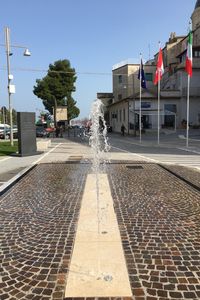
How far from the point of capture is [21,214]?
261 inches

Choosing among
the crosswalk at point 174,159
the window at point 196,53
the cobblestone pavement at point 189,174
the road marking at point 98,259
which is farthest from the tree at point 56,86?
the road marking at point 98,259

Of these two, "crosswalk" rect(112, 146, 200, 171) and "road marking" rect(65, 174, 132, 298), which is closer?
"road marking" rect(65, 174, 132, 298)

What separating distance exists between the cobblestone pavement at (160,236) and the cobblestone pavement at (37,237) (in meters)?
0.89

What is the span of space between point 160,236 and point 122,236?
60cm

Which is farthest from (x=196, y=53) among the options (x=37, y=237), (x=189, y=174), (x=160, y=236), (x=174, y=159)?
(x=37, y=237)

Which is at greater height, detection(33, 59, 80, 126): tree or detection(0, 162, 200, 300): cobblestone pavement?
detection(33, 59, 80, 126): tree

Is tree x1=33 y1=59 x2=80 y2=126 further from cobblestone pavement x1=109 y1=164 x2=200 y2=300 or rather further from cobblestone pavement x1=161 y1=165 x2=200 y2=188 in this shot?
cobblestone pavement x1=109 y1=164 x2=200 y2=300

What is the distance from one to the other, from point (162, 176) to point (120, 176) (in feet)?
4.58

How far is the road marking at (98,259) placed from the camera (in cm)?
366

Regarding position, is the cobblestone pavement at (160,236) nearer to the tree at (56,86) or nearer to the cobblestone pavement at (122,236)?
the cobblestone pavement at (122,236)

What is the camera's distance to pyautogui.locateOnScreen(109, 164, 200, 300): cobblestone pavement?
3.77 metres

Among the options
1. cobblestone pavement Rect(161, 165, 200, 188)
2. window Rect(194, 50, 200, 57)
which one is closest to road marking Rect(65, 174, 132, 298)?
cobblestone pavement Rect(161, 165, 200, 188)

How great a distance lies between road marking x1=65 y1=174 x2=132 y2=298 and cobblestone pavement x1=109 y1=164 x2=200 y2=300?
0.13m

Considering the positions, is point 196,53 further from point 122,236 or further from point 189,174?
point 122,236
